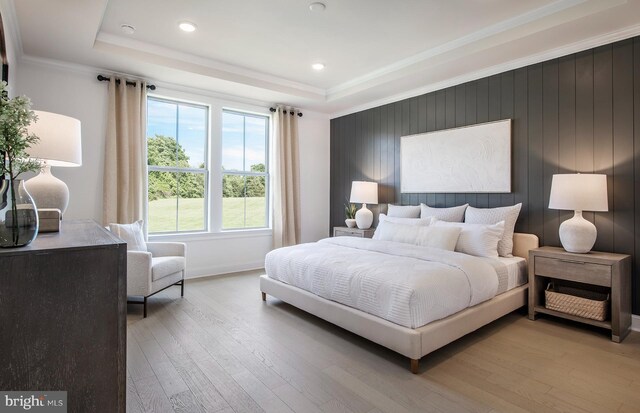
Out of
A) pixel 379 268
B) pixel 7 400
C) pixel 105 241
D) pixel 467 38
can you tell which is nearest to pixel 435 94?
pixel 467 38

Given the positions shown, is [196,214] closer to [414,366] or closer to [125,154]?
[125,154]

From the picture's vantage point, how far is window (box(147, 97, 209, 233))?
4.70m

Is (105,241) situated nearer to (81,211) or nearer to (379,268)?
(379,268)

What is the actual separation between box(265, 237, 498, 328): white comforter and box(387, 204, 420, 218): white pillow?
1.11 m

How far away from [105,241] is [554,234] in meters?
3.92

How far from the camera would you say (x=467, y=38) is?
11.9 ft

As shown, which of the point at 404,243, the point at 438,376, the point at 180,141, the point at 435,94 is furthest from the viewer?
the point at 180,141

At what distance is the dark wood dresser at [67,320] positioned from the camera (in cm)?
101

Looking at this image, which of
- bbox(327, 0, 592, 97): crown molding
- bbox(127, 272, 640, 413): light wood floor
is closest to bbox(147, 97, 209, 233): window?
bbox(127, 272, 640, 413): light wood floor

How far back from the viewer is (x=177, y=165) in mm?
4891

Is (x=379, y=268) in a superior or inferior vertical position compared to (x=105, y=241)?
inferior

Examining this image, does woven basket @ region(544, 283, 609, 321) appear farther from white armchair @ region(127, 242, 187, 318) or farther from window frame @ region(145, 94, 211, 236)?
window frame @ region(145, 94, 211, 236)

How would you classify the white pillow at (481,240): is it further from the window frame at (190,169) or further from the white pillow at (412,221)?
the window frame at (190,169)

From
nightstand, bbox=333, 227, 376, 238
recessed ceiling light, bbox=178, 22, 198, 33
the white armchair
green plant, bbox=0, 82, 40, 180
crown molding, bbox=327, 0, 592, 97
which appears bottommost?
the white armchair
